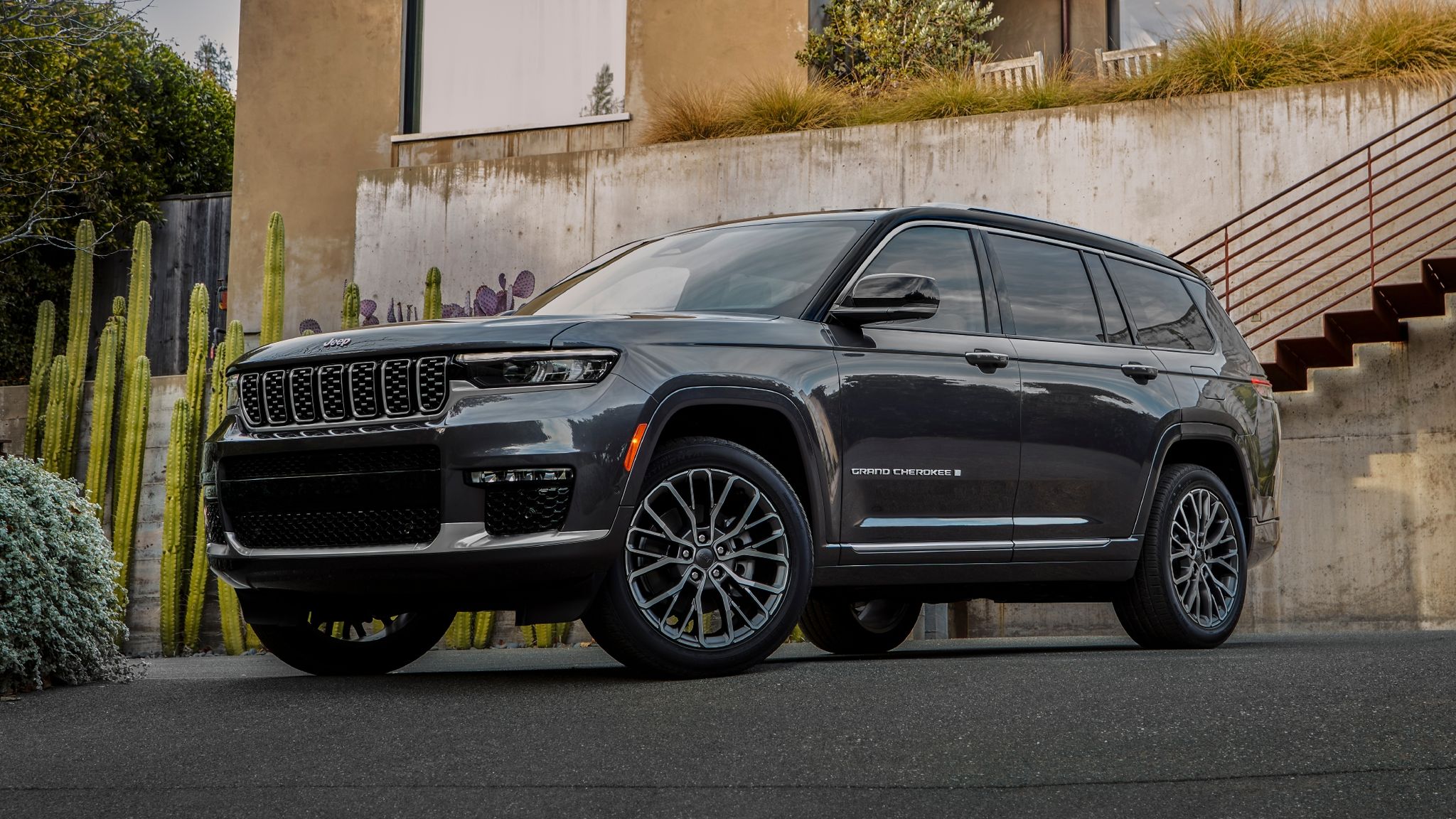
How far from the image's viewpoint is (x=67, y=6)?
16.3m

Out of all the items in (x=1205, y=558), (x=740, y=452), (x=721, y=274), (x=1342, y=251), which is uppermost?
(x=1342, y=251)

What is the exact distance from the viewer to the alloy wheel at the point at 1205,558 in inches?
280

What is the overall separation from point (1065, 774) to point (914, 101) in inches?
457

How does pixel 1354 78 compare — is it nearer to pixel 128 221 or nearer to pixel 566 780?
pixel 566 780

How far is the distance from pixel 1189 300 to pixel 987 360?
6.98ft

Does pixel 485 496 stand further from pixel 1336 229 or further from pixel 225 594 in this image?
pixel 1336 229

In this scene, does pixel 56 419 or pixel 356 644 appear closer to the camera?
pixel 356 644

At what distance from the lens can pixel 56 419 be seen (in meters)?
15.1

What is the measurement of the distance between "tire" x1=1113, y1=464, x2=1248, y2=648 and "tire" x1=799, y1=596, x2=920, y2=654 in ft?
4.23

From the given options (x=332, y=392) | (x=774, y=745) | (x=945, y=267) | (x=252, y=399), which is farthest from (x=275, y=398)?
(x=945, y=267)

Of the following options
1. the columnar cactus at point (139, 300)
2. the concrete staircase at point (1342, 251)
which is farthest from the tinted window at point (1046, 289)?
the columnar cactus at point (139, 300)

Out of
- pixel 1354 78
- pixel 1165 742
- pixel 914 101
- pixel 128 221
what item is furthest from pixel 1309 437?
pixel 128 221

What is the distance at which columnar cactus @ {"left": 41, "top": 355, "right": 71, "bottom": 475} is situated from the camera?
1500 centimetres

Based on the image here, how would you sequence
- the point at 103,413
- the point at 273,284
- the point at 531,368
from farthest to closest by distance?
1. the point at 103,413
2. the point at 273,284
3. the point at 531,368
